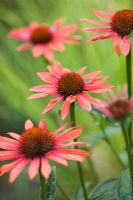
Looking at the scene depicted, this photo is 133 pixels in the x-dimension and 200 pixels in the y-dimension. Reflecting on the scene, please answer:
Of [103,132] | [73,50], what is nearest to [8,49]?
[73,50]

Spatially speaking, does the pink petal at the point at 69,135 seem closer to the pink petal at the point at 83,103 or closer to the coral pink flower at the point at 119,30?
the pink petal at the point at 83,103

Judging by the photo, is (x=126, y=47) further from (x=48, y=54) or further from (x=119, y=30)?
(x=48, y=54)

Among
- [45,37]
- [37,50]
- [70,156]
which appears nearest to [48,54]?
[37,50]

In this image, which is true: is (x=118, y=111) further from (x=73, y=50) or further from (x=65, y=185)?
(x=73, y=50)

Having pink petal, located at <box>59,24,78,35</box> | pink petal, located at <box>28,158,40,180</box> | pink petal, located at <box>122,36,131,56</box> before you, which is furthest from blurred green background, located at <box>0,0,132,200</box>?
pink petal, located at <box>28,158,40,180</box>

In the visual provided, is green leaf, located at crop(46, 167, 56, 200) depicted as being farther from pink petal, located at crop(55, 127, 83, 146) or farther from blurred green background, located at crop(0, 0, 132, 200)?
blurred green background, located at crop(0, 0, 132, 200)

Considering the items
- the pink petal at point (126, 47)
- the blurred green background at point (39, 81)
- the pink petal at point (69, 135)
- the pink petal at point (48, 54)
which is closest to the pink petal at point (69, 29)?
the pink petal at point (48, 54)
